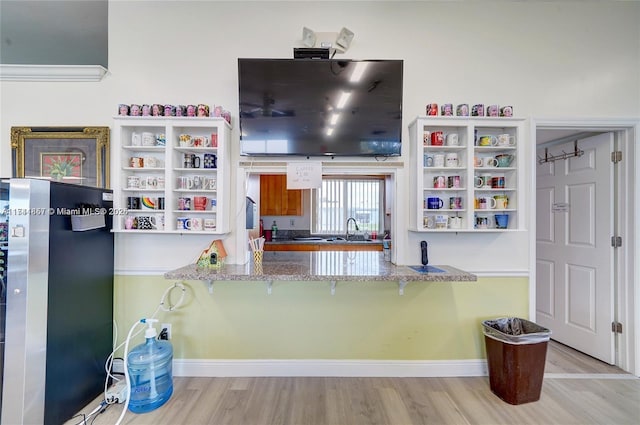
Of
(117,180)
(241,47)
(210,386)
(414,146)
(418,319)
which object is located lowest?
(210,386)

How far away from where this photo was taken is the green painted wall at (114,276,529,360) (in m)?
2.13

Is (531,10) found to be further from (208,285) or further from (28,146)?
(28,146)

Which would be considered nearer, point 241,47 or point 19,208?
point 19,208

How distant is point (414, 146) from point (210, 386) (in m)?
2.30

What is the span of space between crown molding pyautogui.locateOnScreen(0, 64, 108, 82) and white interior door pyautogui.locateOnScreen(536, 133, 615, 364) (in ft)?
13.4

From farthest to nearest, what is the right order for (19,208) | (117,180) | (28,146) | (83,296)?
(28,146)
(117,180)
(83,296)
(19,208)

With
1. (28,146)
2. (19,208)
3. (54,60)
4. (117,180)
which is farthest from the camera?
(54,60)

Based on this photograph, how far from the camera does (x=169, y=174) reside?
1.94m

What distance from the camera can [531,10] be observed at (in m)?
2.15

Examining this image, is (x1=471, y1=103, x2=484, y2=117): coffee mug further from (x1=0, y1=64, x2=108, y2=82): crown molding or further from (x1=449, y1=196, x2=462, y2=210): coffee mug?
(x1=0, y1=64, x2=108, y2=82): crown molding

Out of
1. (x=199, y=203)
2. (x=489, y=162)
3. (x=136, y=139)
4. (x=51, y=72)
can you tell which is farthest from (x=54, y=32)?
(x=489, y=162)

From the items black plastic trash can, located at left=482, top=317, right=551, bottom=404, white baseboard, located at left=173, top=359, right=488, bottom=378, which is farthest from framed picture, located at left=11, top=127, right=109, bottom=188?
black plastic trash can, located at left=482, top=317, right=551, bottom=404

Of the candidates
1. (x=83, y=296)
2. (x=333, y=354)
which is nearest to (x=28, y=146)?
(x=83, y=296)

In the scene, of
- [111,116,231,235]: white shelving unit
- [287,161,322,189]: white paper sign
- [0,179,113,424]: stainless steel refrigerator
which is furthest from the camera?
[287,161,322,189]: white paper sign
